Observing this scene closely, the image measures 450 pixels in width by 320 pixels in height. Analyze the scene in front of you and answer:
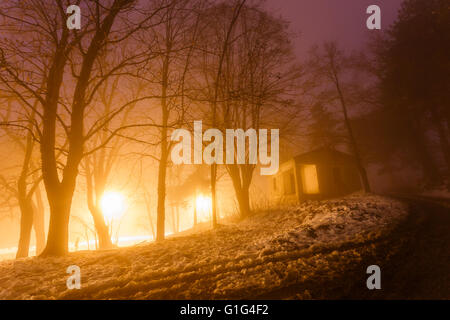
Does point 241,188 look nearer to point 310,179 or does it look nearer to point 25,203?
A: point 25,203

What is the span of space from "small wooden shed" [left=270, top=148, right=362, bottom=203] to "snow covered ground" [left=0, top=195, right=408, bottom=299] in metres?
15.8

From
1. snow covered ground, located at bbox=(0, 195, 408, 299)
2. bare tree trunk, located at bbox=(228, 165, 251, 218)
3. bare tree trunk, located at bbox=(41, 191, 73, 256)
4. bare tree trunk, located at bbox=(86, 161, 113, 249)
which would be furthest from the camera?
Result: bare tree trunk, located at bbox=(86, 161, 113, 249)

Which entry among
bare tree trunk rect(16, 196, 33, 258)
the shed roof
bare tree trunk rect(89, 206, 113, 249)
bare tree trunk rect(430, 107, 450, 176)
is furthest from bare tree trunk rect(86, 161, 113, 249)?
bare tree trunk rect(430, 107, 450, 176)

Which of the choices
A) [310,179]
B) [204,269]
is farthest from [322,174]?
A: [204,269]

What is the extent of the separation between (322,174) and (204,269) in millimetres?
20838

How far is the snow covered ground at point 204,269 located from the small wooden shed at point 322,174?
15790 mm

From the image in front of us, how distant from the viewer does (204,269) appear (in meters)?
4.21

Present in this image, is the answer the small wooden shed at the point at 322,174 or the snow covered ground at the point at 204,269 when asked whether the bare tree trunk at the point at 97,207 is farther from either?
the small wooden shed at the point at 322,174

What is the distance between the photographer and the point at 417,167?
1043 inches

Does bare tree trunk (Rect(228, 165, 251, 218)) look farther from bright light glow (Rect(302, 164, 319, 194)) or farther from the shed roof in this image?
bright light glow (Rect(302, 164, 319, 194))

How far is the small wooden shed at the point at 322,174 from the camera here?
21936mm

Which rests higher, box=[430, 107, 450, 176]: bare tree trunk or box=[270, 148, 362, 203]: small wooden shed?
box=[430, 107, 450, 176]: bare tree trunk

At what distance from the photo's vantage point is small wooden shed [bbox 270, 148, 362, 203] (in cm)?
2194
